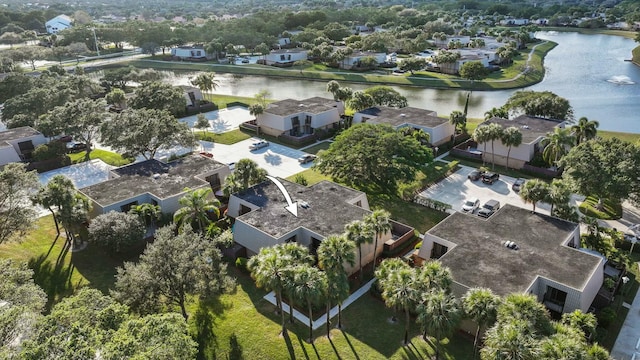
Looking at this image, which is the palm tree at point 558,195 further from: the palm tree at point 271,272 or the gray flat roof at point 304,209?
the palm tree at point 271,272

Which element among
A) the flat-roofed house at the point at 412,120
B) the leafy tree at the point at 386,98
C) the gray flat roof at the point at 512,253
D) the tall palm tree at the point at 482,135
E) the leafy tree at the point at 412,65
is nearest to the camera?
the gray flat roof at the point at 512,253

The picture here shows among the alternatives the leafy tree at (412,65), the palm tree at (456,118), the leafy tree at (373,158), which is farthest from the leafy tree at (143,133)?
the leafy tree at (412,65)

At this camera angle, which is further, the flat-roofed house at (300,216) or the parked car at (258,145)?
the parked car at (258,145)

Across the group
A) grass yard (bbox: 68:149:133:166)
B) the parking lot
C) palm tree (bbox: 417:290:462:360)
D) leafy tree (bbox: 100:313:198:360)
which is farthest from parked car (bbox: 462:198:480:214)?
grass yard (bbox: 68:149:133:166)

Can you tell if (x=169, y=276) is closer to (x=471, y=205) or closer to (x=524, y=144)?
(x=471, y=205)

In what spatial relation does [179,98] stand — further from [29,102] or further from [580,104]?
[580,104]

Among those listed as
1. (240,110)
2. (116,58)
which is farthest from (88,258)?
(116,58)
